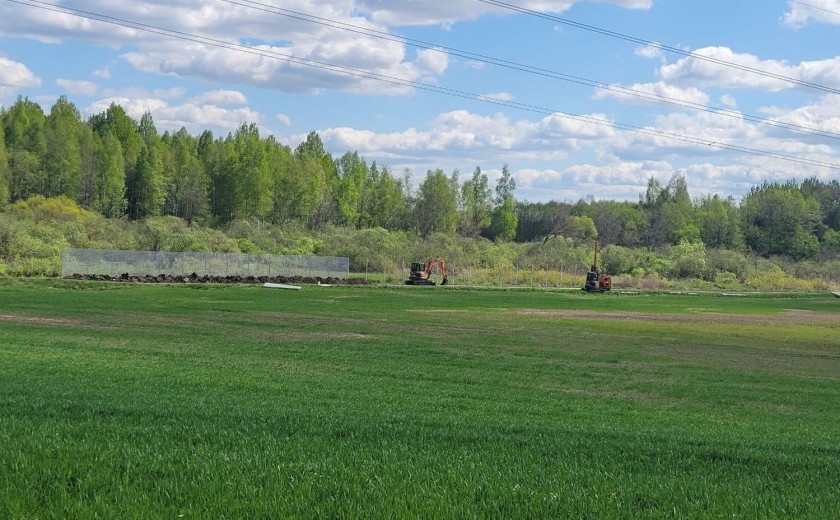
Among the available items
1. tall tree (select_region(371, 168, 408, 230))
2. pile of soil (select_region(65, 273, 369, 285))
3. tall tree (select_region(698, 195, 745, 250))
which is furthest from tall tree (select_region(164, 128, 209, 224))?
tall tree (select_region(698, 195, 745, 250))

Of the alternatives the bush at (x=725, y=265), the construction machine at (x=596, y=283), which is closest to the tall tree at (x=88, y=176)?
the construction machine at (x=596, y=283)

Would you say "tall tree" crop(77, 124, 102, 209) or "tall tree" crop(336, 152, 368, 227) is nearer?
"tall tree" crop(77, 124, 102, 209)

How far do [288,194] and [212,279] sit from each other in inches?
2764

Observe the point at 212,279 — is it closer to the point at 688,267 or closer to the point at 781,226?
the point at 688,267

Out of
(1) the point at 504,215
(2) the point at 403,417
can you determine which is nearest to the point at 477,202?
(1) the point at 504,215

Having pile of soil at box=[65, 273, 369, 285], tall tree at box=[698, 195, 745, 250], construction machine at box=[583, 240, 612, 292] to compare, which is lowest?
pile of soil at box=[65, 273, 369, 285]

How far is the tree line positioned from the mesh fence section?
157 ft

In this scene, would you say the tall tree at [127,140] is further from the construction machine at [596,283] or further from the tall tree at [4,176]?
the construction machine at [596,283]

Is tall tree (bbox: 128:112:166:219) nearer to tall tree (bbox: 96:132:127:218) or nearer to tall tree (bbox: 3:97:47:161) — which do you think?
tall tree (bbox: 96:132:127:218)

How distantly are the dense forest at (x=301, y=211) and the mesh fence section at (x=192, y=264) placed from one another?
7.40 meters

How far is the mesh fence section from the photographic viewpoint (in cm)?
7388

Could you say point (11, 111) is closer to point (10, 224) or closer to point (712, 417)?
point (10, 224)

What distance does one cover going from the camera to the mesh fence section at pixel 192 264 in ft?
242

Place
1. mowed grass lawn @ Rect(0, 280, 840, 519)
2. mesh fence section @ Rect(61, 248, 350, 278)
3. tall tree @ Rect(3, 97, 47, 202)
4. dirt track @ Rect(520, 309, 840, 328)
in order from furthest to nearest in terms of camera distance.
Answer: tall tree @ Rect(3, 97, 47, 202) → mesh fence section @ Rect(61, 248, 350, 278) → dirt track @ Rect(520, 309, 840, 328) → mowed grass lawn @ Rect(0, 280, 840, 519)
